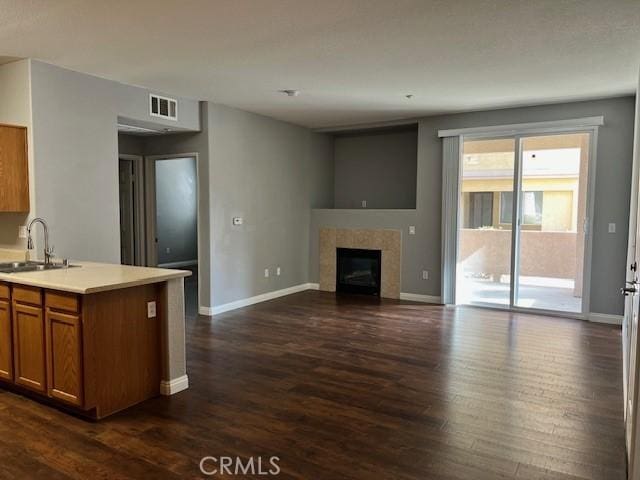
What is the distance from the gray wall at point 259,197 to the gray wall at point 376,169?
338mm

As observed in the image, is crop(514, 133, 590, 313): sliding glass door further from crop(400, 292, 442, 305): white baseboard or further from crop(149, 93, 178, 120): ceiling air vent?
crop(149, 93, 178, 120): ceiling air vent

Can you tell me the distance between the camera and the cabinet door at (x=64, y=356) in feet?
9.55

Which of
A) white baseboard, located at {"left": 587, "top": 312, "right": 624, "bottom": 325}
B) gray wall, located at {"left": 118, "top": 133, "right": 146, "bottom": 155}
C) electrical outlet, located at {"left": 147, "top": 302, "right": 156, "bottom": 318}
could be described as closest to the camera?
electrical outlet, located at {"left": 147, "top": 302, "right": 156, "bottom": 318}

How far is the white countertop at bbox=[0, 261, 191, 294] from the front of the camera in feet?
9.47

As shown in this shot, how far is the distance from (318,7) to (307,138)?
471 cm

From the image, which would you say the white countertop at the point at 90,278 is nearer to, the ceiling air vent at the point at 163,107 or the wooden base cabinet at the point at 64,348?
the wooden base cabinet at the point at 64,348

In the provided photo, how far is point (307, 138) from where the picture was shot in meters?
7.68

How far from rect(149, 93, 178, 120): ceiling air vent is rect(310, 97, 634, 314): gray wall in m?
3.40

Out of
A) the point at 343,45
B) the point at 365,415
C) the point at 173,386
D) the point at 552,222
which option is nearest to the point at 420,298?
the point at 552,222

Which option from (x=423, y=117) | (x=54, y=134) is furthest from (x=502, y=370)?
(x=54, y=134)

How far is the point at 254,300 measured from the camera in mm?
6648

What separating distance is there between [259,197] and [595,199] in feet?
14.2

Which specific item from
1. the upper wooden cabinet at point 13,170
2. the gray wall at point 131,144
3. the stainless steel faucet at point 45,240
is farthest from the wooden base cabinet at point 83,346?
the gray wall at point 131,144

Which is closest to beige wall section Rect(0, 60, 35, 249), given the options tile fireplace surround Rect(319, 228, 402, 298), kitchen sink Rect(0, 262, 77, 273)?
kitchen sink Rect(0, 262, 77, 273)
